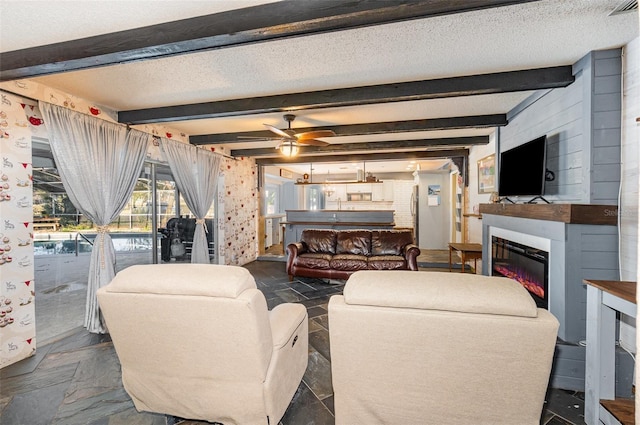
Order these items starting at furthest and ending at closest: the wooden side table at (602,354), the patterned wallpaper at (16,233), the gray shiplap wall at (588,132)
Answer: the patterned wallpaper at (16,233) < the gray shiplap wall at (588,132) < the wooden side table at (602,354)

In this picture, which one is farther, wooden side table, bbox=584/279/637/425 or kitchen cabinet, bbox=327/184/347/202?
kitchen cabinet, bbox=327/184/347/202

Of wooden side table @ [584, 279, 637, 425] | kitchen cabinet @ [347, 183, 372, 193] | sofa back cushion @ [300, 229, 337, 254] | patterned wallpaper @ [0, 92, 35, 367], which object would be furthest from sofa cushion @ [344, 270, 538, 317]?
kitchen cabinet @ [347, 183, 372, 193]

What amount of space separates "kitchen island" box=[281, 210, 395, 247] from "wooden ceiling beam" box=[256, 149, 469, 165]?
1.17m

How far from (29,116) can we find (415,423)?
3716mm

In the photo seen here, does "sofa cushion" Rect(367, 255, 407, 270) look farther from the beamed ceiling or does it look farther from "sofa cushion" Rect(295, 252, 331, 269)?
the beamed ceiling

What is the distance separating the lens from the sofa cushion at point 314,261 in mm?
4224

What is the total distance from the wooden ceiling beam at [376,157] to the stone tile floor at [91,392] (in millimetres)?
4043

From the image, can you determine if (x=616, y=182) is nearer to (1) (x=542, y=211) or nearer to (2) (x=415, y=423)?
(1) (x=542, y=211)

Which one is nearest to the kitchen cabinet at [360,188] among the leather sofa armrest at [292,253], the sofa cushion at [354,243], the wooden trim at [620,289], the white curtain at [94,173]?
the sofa cushion at [354,243]

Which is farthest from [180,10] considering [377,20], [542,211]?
[542,211]

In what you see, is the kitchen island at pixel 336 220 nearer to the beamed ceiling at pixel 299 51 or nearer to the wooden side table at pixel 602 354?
the beamed ceiling at pixel 299 51

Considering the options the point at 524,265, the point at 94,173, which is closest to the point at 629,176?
the point at 524,265

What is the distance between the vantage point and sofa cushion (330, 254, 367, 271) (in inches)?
160

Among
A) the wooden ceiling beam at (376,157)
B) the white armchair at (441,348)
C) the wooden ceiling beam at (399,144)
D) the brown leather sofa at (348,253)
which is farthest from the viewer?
the wooden ceiling beam at (376,157)
